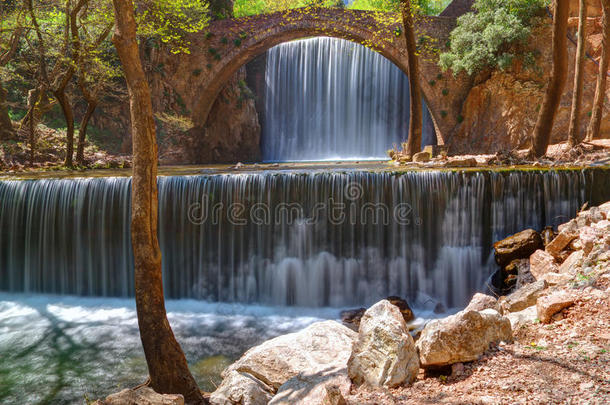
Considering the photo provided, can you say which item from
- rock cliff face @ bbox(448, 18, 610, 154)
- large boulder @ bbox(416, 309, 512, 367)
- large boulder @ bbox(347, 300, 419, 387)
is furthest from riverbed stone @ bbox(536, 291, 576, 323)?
rock cliff face @ bbox(448, 18, 610, 154)

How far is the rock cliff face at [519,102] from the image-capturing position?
14.9m

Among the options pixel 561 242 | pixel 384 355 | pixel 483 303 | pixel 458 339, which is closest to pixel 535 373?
pixel 458 339

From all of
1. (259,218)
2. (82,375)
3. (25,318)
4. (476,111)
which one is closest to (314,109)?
(476,111)

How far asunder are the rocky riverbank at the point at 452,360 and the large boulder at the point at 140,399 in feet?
0.03

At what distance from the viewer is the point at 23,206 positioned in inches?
339

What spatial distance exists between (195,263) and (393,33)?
13.4m

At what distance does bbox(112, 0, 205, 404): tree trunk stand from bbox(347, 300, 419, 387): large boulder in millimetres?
1388

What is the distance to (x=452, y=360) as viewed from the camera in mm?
2922

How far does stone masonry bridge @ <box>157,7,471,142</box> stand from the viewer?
1755 centimetres

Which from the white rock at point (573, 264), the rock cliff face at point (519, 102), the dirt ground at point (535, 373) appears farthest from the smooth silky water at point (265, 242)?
the rock cliff face at point (519, 102)

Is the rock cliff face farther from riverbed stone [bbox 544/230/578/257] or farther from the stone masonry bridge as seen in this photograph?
riverbed stone [bbox 544/230/578/257]

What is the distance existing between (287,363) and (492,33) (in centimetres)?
1503

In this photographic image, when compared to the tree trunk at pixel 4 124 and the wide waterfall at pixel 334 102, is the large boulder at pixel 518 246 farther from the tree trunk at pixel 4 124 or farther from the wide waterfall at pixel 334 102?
the tree trunk at pixel 4 124

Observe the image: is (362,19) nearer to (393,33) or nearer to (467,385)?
(393,33)
